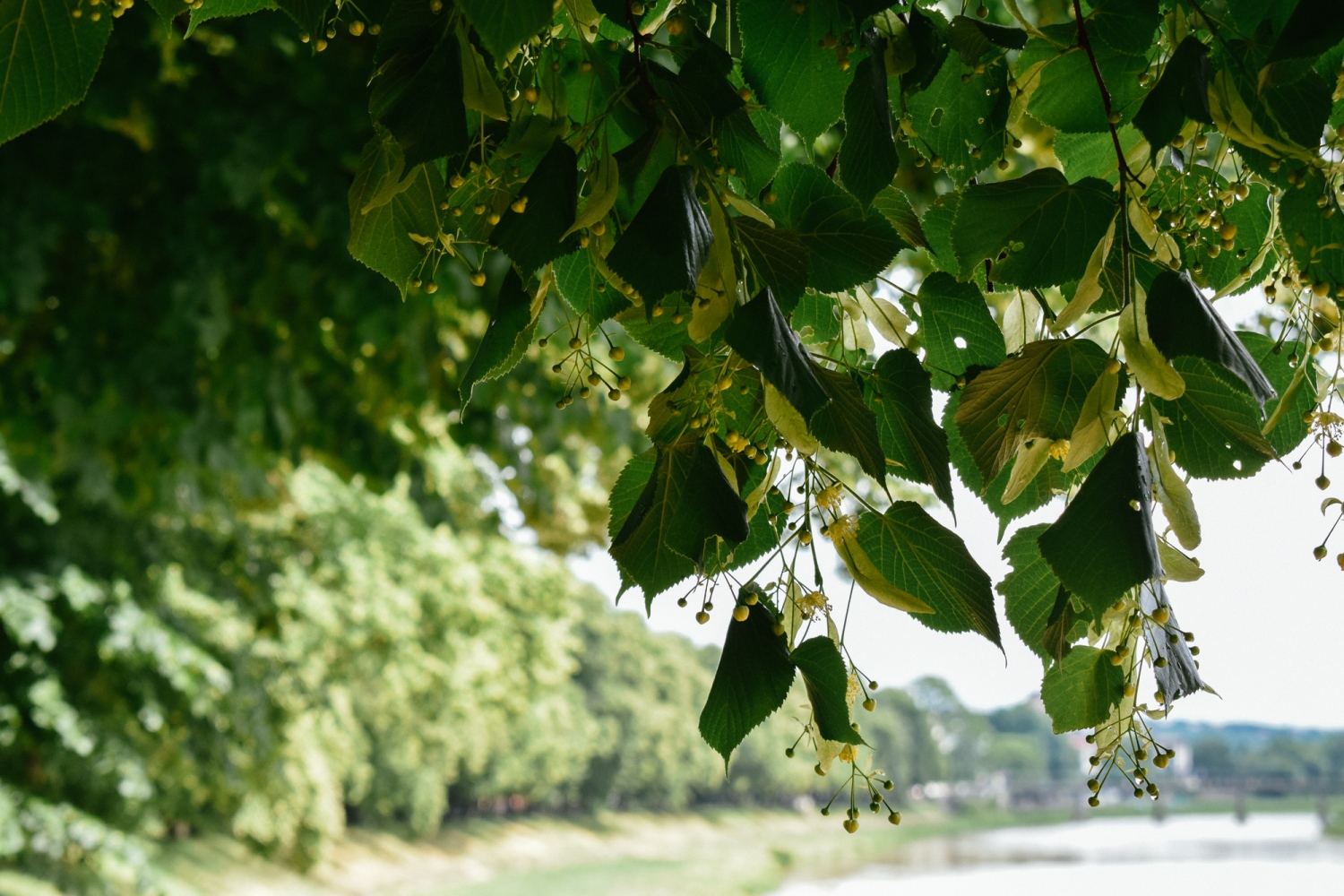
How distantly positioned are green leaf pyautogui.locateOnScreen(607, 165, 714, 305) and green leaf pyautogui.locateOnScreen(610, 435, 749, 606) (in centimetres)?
10

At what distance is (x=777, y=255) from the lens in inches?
26.4

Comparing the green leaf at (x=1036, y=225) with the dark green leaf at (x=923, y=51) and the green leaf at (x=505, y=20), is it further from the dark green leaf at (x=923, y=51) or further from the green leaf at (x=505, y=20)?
the green leaf at (x=505, y=20)

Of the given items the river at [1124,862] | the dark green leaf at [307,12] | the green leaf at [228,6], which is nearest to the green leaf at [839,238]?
the dark green leaf at [307,12]

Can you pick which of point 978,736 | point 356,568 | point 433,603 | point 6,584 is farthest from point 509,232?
point 978,736

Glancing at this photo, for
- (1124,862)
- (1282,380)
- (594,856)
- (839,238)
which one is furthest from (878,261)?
(1124,862)

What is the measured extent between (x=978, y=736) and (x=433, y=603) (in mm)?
22356

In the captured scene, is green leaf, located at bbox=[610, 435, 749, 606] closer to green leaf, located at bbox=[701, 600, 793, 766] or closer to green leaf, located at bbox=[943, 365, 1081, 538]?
green leaf, located at bbox=[701, 600, 793, 766]

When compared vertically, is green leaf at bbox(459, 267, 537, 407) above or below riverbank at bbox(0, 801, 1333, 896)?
above

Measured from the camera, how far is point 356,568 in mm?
12086

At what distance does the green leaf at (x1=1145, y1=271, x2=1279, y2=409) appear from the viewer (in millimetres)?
569

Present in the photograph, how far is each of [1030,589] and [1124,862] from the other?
38464 millimetres

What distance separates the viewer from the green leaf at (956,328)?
85cm

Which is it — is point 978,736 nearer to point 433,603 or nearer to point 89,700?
point 433,603

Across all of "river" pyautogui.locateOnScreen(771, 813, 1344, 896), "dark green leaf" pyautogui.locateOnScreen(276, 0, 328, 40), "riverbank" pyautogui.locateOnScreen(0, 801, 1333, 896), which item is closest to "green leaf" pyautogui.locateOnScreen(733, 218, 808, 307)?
"dark green leaf" pyautogui.locateOnScreen(276, 0, 328, 40)
